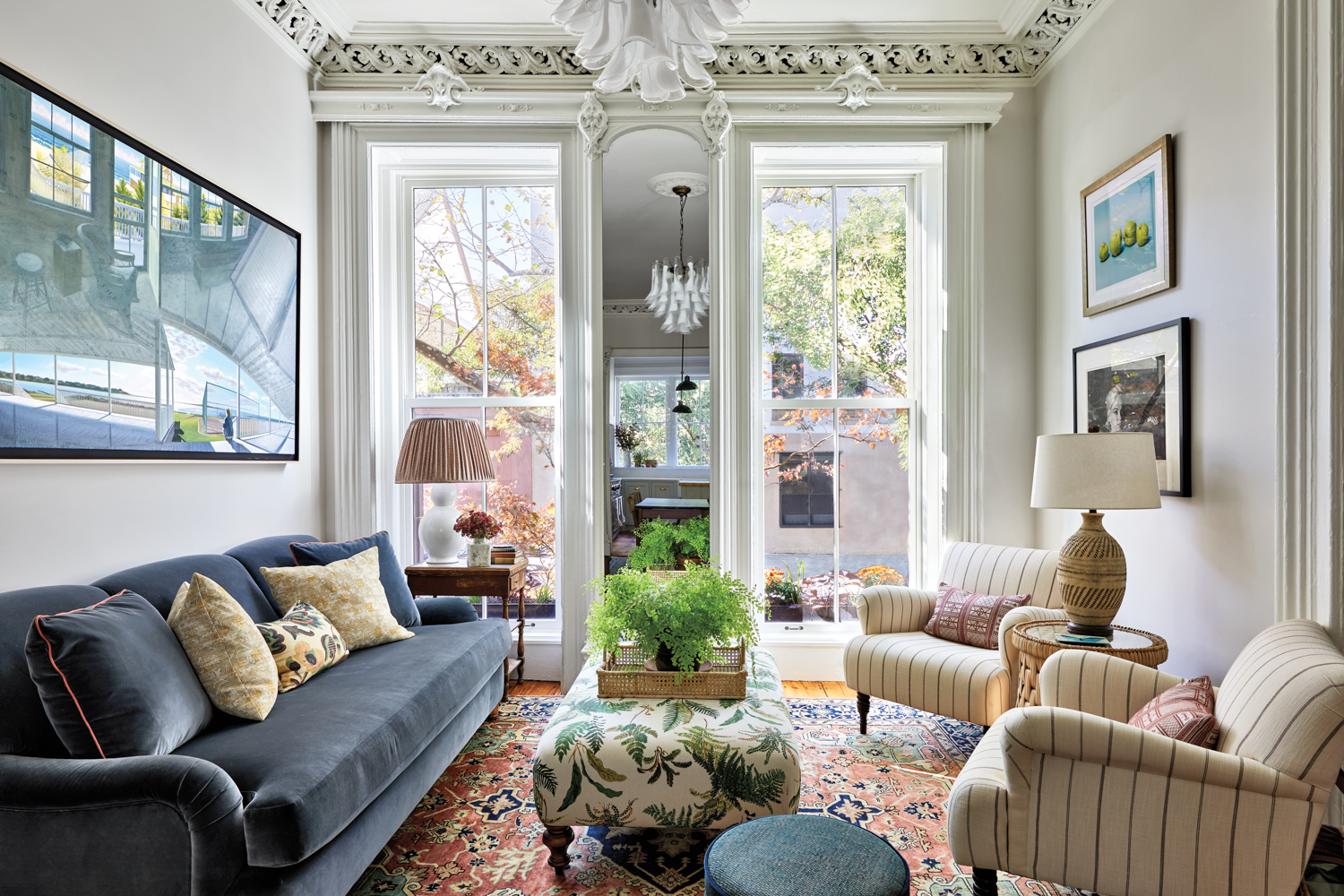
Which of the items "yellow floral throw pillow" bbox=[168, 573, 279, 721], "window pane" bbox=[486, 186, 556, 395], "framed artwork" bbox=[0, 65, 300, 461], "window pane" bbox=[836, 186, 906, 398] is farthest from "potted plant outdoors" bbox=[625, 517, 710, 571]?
"yellow floral throw pillow" bbox=[168, 573, 279, 721]

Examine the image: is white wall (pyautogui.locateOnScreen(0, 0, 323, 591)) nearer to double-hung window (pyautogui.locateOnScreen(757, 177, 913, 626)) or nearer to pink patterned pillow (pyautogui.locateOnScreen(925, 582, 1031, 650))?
double-hung window (pyautogui.locateOnScreen(757, 177, 913, 626))

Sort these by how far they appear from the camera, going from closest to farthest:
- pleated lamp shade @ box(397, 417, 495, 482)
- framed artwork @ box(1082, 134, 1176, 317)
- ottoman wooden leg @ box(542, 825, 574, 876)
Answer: ottoman wooden leg @ box(542, 825, 574, 876) < framed artwork @ box(1082, 134, 1176, 317) < pleated lamp shade @ box(397, 417, 495, 482)

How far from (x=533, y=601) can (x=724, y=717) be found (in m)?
2.14

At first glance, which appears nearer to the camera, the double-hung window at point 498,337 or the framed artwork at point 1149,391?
the framed artwork at point 1149,391

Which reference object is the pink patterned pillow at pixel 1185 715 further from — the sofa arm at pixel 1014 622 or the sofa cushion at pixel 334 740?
the sofa cushion at pixel 334 740

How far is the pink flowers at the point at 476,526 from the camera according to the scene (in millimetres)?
3549

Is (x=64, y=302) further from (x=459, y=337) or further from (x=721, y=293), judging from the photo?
(x=721, y=293)

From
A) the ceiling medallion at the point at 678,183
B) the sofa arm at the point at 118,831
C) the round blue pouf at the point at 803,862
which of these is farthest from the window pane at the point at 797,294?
the sofa arm at the point at 118,831

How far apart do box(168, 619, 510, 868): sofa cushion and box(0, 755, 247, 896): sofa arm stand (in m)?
0.09

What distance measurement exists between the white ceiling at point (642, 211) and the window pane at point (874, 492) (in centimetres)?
132

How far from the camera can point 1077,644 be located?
2.52 meters

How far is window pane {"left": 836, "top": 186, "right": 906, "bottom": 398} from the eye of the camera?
4070 millimetres

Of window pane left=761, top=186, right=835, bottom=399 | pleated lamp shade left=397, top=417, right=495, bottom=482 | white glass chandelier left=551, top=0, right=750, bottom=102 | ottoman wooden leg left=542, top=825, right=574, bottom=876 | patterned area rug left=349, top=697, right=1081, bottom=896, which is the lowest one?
patterned area rug left=349, top=697, right=1081, bottom=896

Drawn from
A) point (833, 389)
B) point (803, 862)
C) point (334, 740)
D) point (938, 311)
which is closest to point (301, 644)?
point (334, 740)
